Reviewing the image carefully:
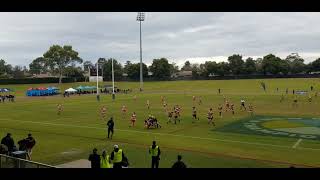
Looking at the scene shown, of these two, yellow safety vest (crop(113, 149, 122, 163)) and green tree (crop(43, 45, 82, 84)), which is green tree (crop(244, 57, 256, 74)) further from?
yellow safety vest (crop(113, 149, 122, 163))

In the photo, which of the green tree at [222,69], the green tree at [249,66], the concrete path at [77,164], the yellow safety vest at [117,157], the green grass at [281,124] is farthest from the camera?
the green tree at [222,69]

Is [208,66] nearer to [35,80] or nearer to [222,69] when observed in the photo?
[222,69]

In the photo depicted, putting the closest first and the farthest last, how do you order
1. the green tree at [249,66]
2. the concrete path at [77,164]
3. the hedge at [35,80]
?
the concrete path at [77,164]
the hedge at [35,80]
the green tree at [249,66]

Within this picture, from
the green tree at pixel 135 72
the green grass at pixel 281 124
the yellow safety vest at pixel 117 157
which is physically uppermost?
the green tree at pixel 135 72

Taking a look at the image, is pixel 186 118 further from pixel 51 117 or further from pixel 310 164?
pixel 310 164

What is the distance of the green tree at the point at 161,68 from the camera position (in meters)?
163

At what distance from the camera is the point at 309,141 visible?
94.7ft

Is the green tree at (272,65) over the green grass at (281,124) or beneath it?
over

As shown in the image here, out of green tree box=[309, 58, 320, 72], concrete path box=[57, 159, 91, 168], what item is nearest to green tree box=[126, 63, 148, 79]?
green tree box=[309, 58, 320, 72]

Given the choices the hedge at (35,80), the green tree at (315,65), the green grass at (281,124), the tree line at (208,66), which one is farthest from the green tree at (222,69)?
the green grass at (281,124)

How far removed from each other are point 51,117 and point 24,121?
13.3 ft

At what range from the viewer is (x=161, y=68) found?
534ft

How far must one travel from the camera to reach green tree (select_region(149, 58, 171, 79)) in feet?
536

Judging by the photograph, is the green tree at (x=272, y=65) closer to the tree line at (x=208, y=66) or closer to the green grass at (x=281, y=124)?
the tree line at (x=208, y=66)
